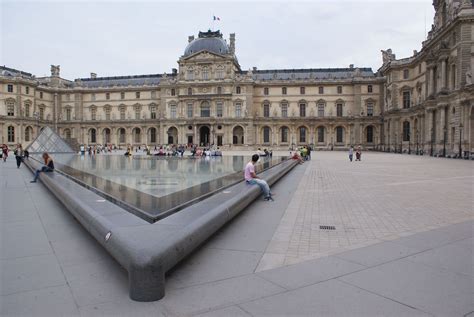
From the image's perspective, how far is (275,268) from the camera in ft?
15.3

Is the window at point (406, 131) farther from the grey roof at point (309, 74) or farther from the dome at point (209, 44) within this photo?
the dome at point (209, 44)

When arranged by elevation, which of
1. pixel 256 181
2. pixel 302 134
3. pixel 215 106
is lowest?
pixel 256 181

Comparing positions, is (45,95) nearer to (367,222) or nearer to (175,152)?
(175,152)

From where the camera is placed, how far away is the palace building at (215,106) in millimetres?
64125

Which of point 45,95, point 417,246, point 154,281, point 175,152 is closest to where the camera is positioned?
point 154,281

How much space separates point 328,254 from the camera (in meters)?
5.27

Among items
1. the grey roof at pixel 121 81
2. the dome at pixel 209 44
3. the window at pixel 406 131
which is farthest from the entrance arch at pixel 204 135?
the window at pixel 406 131

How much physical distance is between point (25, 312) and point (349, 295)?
3269mm

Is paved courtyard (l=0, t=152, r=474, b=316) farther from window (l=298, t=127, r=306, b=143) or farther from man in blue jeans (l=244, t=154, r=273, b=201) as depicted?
window (l=298, t=127, r=306, b=143)

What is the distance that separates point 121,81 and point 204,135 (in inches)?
945

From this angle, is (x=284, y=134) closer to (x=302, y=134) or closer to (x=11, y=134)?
(x=302, y=134)

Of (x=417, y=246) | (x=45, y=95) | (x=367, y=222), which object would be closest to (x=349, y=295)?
(x=417, y=246)

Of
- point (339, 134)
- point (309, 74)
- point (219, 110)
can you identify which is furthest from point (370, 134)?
point (219, 110)

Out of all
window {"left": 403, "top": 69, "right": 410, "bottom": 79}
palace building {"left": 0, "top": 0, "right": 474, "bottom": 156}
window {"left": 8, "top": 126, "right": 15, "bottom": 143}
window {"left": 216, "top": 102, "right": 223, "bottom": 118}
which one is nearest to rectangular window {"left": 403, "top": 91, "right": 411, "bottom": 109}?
palace building {"left": 0, "top": 0, "right": 474, "bottom": 156}
